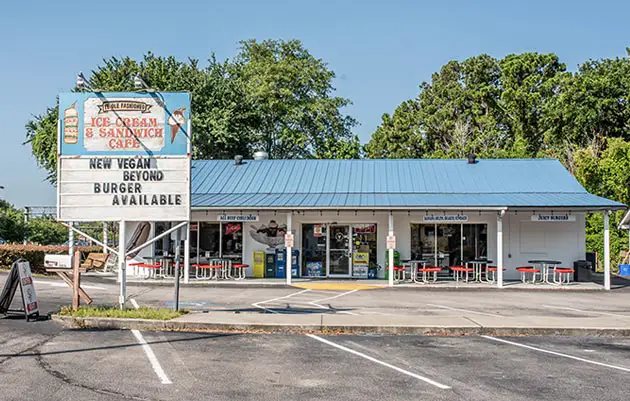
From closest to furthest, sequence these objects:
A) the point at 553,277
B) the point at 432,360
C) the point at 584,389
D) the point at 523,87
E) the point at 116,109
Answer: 1. the point at 584,389
2. the point at 432,360
3. the point at 116,109
4. the point at 553,277
5. the point at 523,87

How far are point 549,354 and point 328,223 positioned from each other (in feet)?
50.7

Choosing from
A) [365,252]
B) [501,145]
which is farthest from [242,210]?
[501,145]

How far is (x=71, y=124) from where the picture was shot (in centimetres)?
1328

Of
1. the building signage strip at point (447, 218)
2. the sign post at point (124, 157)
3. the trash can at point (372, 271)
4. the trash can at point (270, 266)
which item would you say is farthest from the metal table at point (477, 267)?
the sign post at point (124, 157)

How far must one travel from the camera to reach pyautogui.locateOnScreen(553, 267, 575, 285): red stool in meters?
22.4

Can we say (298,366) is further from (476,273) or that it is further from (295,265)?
(295,265)

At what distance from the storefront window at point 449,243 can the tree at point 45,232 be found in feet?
75.4

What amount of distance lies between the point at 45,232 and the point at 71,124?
3014cm

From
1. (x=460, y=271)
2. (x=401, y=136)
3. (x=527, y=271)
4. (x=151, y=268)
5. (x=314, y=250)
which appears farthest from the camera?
(x=401, y=136)

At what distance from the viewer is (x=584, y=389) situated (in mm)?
7836

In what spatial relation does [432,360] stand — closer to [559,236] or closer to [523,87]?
[559,236]

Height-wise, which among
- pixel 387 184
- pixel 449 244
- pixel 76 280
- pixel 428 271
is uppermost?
pixel 387 184

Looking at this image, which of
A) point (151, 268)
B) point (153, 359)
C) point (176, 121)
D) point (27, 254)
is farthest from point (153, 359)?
point (27, 254)

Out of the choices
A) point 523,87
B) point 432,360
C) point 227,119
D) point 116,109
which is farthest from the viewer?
point 523,87
